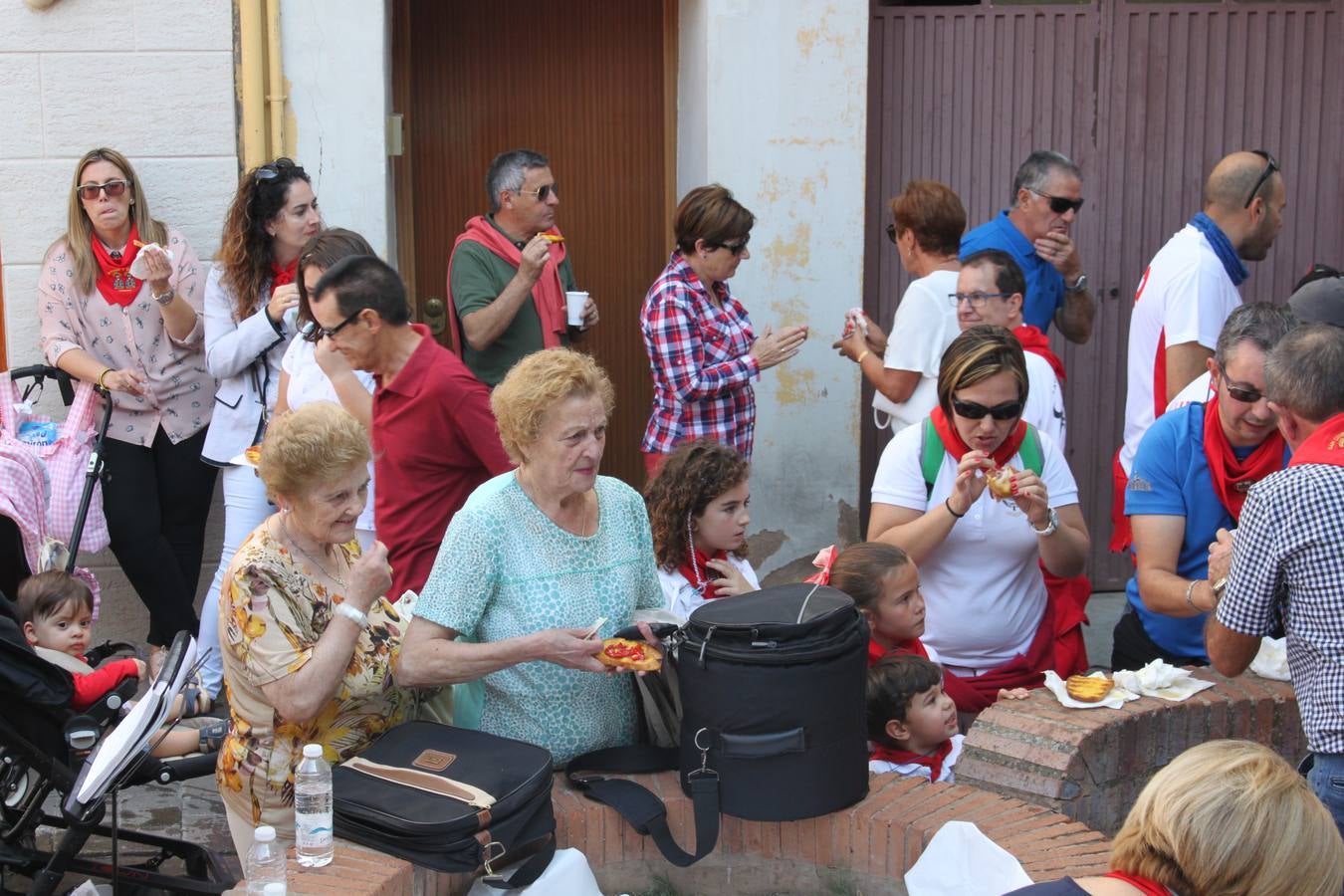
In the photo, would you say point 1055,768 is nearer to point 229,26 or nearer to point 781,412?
point 781,412

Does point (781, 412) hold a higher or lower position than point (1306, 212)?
lower

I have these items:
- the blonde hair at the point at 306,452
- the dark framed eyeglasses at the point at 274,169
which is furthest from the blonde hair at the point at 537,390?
the dark framed eyeglasses at the point at 274,169

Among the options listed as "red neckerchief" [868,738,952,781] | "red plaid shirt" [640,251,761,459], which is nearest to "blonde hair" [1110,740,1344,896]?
"red neckerchief" [868,738,952,781]

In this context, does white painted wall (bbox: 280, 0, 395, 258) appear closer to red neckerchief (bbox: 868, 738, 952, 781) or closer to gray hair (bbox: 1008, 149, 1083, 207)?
gray hair (bbox: 1008, 149, 1083, 207)

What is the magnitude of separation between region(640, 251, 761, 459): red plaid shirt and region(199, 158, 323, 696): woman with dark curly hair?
1.35 metres

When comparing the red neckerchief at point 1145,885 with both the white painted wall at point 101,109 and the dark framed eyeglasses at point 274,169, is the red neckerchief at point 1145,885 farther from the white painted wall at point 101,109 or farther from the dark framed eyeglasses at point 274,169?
the white painted wall at point 101,109

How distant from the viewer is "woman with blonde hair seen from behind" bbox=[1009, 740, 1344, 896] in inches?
93.1

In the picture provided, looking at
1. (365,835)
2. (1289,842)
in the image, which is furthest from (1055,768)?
(365,835)

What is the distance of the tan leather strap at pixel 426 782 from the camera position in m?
3.11

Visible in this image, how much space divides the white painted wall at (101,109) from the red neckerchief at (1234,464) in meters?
4.01

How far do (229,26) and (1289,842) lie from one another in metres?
5.22

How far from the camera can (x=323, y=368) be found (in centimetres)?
487

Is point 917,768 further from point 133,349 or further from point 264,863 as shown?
point 133,349

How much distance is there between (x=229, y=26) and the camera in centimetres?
616
